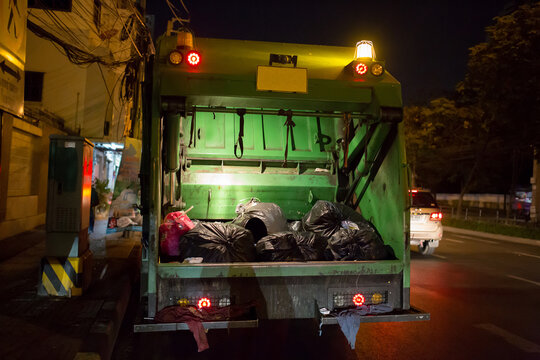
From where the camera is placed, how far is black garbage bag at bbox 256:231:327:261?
3.87m

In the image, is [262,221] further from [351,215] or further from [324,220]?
[351,215]

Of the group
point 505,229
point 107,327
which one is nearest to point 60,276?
point 107,327

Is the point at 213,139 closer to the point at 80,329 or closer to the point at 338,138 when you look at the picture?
the point at 338,138

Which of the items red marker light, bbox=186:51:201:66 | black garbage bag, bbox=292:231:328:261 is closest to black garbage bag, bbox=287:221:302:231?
black garbage bag, bbox=292:231:328:261

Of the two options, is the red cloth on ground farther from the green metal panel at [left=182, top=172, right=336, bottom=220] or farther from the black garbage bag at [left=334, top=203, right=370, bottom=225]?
the green metal panel at [left=182, top=172, right=336, bottom=220]

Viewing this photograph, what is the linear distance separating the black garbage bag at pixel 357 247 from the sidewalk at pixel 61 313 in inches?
88.1

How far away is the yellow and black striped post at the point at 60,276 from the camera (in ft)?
16.8

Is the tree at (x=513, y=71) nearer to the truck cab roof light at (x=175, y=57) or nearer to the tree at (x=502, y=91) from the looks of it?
the tree at (x=502, y=91)

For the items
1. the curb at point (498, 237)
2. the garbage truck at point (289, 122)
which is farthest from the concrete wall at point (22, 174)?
the curb at point (498, 237)

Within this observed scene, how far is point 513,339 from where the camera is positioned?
14.7 ft

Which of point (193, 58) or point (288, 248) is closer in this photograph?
point (193, 58)

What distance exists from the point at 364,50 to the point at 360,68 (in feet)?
1.02

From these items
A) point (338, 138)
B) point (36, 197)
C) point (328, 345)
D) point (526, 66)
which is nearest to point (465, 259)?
point (338, 138)

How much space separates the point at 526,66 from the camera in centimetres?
1391
